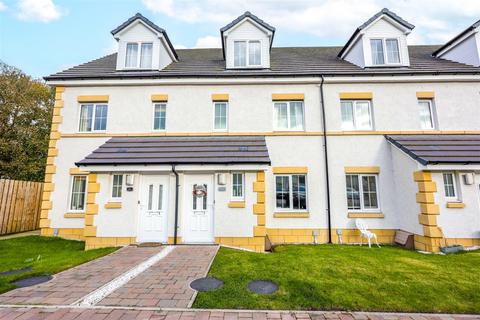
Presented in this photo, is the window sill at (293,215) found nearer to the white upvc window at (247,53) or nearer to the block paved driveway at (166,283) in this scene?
the block paved driveway at (166,283)

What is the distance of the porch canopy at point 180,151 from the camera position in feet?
28.8

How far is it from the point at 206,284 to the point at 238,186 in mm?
4321

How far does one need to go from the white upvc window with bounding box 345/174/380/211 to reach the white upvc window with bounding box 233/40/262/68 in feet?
24.3

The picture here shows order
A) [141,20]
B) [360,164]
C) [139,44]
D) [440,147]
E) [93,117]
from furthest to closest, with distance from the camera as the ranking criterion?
[139,44]
[141,20]
[93,117]
[360,164]
[440,147]

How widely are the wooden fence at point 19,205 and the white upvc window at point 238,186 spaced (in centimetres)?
1103

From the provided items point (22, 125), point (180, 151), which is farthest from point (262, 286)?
point (22, 125)

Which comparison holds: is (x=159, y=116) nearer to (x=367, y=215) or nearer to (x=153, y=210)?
(x=153, y=210)

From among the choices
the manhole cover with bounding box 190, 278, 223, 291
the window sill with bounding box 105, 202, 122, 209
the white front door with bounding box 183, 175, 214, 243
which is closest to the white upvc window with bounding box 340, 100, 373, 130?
the white front door with bounding box 183, 175, 214, 243

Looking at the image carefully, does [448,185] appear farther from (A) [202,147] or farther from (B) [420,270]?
(A) [202,147]

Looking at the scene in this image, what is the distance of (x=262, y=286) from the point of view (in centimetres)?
511

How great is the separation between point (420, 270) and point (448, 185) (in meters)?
4.72

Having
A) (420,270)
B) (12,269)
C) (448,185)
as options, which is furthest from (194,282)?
(448,185)

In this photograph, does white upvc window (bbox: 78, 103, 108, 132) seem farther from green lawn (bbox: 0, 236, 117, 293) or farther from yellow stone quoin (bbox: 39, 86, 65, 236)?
green lawn (bbox: 0, 236, 117, 293)

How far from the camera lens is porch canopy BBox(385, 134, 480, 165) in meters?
8.41
